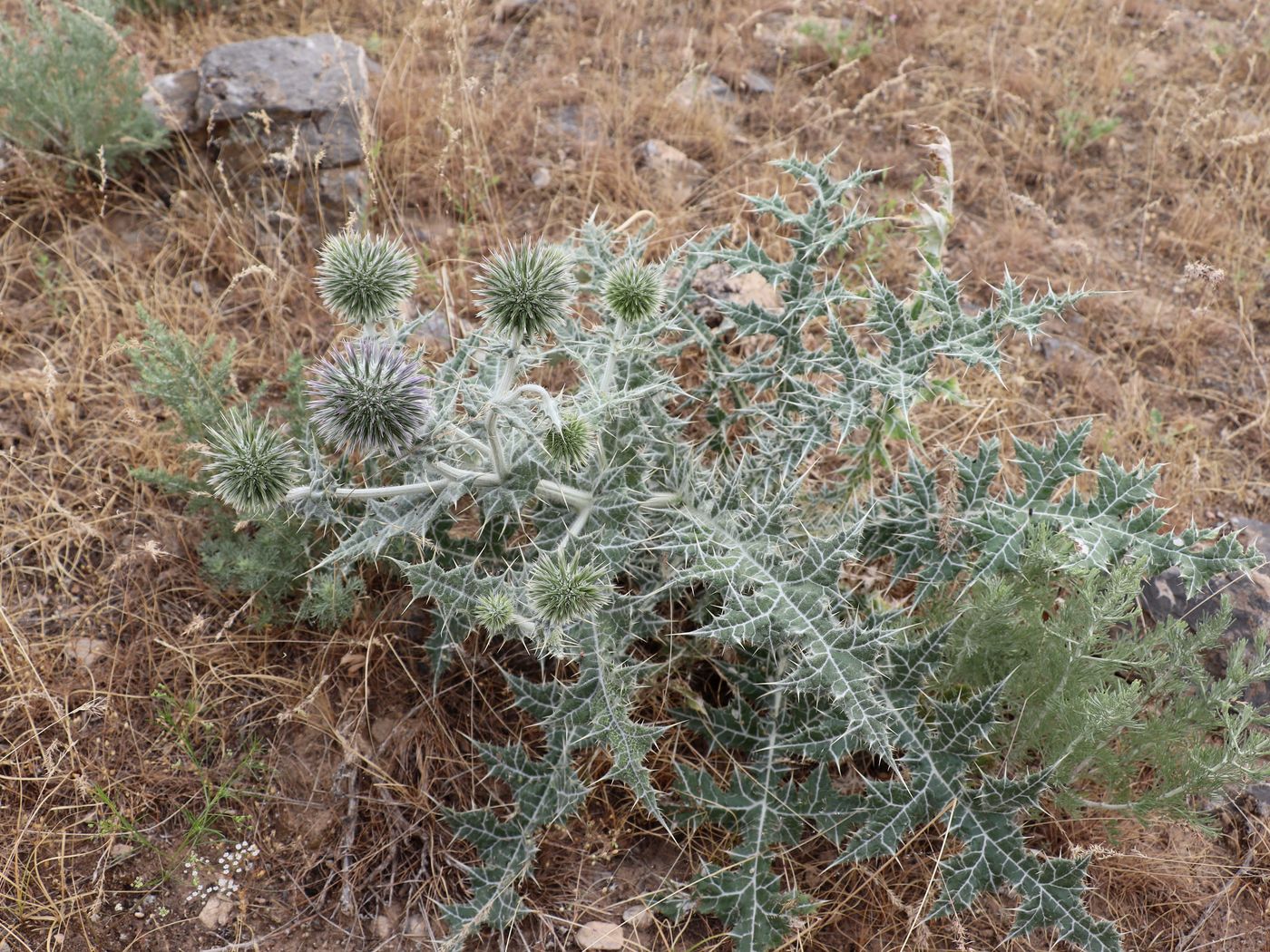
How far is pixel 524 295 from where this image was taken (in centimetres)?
226

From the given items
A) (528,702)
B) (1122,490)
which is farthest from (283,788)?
(1122,490)

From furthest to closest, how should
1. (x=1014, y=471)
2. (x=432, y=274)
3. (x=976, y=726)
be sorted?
(x=432, y=274), (x=1014, y=471), (x=976, y=726)

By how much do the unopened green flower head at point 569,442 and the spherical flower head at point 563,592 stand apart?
0.78 ft

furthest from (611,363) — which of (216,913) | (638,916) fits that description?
(216,913)

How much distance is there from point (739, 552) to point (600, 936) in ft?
3.58

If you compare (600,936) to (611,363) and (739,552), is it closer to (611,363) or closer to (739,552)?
(739,552)

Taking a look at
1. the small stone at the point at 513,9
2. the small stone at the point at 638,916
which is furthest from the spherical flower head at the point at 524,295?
the small stone at the point at 513,9

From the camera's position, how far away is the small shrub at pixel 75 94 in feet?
12.4

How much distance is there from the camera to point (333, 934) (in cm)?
246

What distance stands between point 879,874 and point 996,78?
4070 mm

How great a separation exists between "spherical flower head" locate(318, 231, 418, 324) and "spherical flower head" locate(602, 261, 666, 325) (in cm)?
53

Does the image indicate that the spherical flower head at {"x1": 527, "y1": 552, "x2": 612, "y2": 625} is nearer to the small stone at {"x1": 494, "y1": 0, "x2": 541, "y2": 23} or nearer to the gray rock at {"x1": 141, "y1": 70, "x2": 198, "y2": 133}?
the gray rock at {"x1": 141, "y1": 70, "x2": 198, "y2": 133}

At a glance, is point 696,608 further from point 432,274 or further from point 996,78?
→ point 996,78

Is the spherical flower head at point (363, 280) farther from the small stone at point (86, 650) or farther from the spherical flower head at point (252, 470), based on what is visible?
the small stone at point (86, 650)
